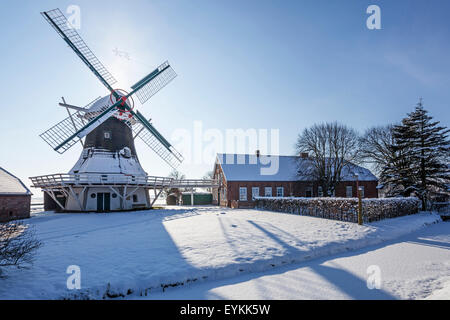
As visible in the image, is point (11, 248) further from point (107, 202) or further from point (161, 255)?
point (107, 202)

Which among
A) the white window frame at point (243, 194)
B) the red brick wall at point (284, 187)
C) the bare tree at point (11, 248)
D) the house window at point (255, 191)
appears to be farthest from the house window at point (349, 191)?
the bare tree at point (11, 248)

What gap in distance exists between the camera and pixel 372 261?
670cm

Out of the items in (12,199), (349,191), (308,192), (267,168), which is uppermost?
(267,168)

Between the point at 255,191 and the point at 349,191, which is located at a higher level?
the point at 255,191

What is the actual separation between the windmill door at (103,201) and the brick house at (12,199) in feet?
15.2

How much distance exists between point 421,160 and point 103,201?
98.0ft

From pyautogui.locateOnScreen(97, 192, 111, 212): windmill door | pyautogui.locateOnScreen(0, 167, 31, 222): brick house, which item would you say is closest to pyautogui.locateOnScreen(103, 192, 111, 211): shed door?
pyautogui.locateOnScreen(97, 192, 111, 212): windmill door

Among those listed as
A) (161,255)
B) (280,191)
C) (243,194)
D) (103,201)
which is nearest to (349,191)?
(280,191)

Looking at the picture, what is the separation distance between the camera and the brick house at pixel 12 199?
14.9m

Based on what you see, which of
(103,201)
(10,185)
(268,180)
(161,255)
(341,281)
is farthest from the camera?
(268,180)

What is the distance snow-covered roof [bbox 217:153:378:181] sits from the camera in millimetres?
27812

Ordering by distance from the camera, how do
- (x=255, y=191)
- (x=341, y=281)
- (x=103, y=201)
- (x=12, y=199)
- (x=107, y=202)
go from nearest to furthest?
(x=341, y=281)
(x=12, y=199)
(x=103, y=201)
(x=107, y=202)
(x=255, y=191)

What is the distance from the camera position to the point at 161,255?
6.77 m
